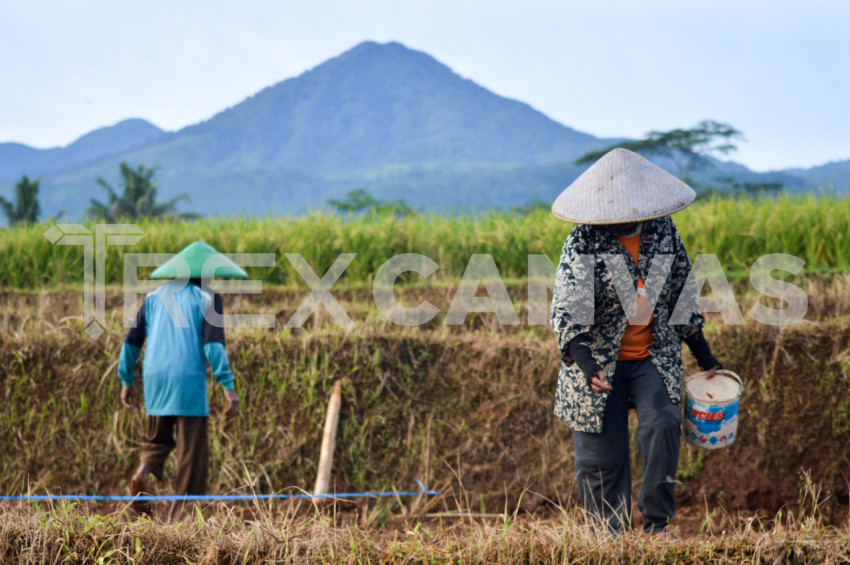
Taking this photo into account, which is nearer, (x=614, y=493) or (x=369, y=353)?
(x=614, y=493)

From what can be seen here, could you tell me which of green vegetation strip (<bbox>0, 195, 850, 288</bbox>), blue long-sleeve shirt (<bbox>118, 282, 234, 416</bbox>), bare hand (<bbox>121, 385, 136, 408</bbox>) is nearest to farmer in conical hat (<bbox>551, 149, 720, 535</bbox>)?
blue long-sleeve shirt (<bbox>118, 282, 234, 416</bbox>)

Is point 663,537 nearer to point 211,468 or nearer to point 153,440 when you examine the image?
point 153,440

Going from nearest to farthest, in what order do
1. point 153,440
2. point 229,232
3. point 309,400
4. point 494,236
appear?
point 153,440 < point 309,400 < point 494,236 < point 229,232

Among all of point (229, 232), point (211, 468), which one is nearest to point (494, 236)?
point (229, 232)

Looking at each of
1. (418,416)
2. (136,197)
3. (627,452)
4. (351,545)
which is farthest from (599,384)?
(136,197)

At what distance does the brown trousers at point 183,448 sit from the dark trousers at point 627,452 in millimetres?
1992

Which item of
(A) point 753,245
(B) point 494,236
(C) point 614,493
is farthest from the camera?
(B) point 494,236

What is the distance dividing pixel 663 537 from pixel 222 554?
147cm

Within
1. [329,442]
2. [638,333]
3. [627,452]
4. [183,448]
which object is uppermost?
[638,333]

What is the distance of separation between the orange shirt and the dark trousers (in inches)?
1.2

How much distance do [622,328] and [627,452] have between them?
18.1 inches

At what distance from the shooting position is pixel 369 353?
17.1 feet

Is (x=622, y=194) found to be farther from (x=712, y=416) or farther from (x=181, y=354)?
(x=181, y=354)

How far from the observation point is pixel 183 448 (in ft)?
12.4
